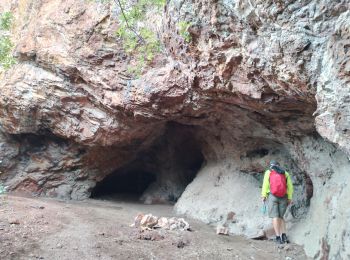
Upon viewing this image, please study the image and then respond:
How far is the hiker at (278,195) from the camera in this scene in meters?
6.32

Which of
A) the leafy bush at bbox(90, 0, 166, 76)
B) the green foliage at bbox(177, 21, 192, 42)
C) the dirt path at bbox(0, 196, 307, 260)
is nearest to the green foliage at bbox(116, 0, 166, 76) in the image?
the leafy bush at bbox(90, 0, 166, 76)

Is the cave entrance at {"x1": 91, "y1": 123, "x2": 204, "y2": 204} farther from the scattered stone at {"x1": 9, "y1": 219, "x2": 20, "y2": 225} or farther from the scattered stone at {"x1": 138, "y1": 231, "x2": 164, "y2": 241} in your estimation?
the scattered stone at {"x1": 9, "y1": 219, "x2": 20, "y2": 225}

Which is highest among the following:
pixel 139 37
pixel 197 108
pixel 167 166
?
pixel 139 37

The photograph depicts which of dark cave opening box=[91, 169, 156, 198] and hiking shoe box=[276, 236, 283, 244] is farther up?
dark cave opening box=[91, 169, 156, 198]

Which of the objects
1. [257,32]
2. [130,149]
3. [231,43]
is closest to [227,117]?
[231,43]

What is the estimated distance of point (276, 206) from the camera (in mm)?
6328

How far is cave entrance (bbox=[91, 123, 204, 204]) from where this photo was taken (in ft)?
37.1

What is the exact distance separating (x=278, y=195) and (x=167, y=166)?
6129 mm

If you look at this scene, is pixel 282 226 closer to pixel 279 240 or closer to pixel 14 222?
pixel 279 240

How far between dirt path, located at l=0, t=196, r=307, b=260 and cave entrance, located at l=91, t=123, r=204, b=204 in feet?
14.4

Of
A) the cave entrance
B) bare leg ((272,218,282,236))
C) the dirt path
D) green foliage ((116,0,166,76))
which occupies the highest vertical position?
green foliage ((116,0,166,76))

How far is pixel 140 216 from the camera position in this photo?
684cm

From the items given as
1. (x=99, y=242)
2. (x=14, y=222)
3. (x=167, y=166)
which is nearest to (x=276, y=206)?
(x=99, y=242)

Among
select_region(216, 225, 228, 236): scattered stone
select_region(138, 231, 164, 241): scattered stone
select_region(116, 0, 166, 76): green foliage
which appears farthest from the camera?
select_region(116, 0, 166, 76): green foliage
